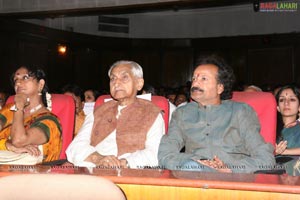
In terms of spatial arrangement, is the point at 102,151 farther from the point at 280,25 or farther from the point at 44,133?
the point at 280,25

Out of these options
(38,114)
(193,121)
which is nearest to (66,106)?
(38,114)

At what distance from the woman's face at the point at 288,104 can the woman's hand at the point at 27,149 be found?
1.83 meters

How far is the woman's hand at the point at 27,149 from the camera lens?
2557 millimetres

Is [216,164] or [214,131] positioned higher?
[214,131]

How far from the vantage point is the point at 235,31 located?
8773 mm

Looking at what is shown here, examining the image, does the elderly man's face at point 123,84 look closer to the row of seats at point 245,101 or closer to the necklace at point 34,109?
the row of seats at point 245,101

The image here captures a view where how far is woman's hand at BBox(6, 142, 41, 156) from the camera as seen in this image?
256cm

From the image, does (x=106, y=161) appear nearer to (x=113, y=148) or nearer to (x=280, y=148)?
(x=113, y=148)

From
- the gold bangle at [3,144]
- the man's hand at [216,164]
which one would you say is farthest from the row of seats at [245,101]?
the man's hand at [216,164]

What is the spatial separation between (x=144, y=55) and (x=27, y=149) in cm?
702

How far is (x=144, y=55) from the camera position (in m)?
9.43

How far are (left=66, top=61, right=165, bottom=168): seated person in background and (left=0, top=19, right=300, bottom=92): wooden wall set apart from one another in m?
4.75

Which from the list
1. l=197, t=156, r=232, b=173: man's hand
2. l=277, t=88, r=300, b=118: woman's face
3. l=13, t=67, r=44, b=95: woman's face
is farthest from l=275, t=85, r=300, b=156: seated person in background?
l=13, t=67, r=44, b=95: woman's face

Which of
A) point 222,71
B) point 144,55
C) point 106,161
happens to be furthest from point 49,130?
point 144,55
